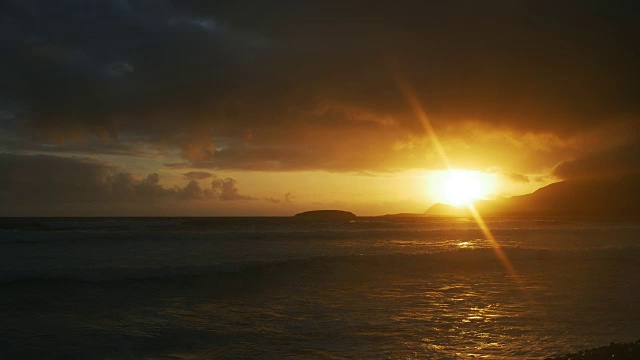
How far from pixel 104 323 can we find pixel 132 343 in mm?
2520

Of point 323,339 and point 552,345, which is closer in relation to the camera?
point 552,345

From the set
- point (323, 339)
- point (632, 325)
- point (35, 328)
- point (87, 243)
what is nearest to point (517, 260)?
point (632, 325)

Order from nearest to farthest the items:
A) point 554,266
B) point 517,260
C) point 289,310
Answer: point 289,310
point 554,266
point 517,260

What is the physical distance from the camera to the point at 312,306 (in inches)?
609

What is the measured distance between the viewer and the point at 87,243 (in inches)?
1411

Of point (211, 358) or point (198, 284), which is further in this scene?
point (198, 284)

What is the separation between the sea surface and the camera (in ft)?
36.2

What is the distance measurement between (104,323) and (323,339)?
638 cm

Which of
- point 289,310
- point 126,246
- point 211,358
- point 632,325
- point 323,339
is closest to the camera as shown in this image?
point 211,358

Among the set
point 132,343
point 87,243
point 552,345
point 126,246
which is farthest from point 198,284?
point 87,243

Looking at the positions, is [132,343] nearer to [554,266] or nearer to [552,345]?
[552,345]

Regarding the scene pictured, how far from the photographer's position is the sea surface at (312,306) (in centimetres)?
1105

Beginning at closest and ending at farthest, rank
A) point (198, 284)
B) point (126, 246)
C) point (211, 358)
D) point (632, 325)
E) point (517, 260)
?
point (211, 358) < point (632, 325) < point (198, 284) < point (517, 260) < point (126, 246)

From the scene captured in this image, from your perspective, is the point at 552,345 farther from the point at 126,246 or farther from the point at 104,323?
the point at 126,246
